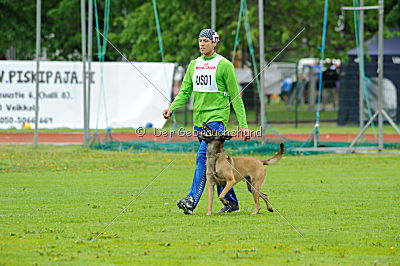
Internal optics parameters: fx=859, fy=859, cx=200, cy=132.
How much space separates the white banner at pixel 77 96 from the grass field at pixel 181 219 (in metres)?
8.48

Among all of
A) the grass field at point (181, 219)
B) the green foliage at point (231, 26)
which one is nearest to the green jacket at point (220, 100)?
the grass field at point (181, 219)

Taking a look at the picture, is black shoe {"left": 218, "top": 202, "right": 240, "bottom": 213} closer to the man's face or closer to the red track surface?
the man's face

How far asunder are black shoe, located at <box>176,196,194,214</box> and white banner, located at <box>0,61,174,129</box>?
50.9ft

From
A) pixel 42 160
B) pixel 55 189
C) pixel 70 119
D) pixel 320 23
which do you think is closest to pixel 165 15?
pixel 320 23

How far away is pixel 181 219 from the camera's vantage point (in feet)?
34.9

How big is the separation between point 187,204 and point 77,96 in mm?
16757

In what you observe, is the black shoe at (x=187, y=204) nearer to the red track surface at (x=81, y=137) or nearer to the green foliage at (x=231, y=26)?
the red track surface at (x=81, y=137)

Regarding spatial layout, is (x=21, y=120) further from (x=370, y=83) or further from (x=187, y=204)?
(x=187, y=204)

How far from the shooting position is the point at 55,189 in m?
14.2

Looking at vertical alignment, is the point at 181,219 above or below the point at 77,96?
below

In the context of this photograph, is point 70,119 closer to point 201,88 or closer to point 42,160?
point 42,160

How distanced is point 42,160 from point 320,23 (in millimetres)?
17379

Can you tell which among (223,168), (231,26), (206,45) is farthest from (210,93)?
(231,26)

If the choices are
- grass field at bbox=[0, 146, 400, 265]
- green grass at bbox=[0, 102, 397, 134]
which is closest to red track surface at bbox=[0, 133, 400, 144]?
green grass at bbox=[0, 102, 397, 134]
